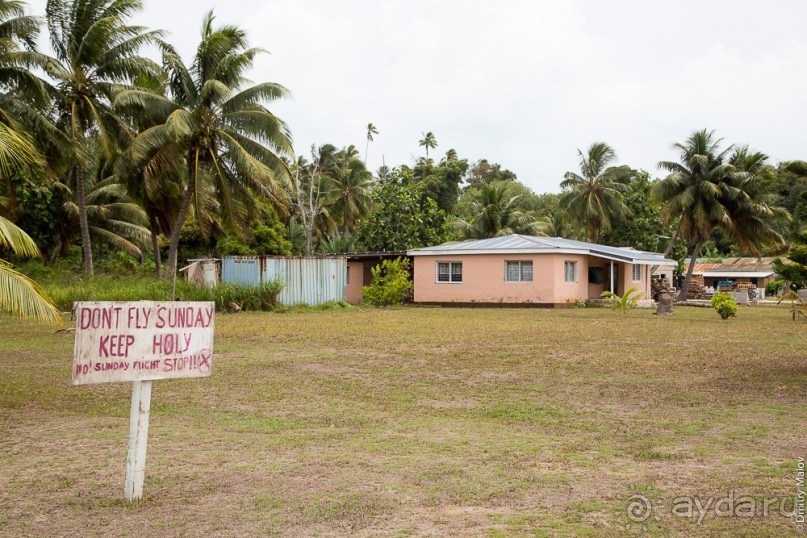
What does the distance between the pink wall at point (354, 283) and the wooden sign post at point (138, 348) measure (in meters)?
30.6

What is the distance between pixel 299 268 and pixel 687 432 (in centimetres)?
2235

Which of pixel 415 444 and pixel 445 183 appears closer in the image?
pixel 415 444

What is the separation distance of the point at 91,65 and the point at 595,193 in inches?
1169

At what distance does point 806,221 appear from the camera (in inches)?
561

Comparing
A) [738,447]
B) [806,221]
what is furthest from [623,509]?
[806,221]

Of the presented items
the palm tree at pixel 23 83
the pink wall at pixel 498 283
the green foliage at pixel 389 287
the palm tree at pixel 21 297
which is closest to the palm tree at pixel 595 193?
the pink wall at pixel 498 283

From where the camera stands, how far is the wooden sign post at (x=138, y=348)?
5012 millimetres

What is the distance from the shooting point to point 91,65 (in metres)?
26.1

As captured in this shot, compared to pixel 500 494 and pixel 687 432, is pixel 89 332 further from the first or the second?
pixel 687 432

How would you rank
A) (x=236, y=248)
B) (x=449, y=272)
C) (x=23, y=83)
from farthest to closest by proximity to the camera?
(x=236, y=248) → (x=449, y=272) → (x=23, y=83)

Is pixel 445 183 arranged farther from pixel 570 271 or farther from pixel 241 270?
pixel 241 270

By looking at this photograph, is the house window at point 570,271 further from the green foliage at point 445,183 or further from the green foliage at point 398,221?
the green foliage at point 445,183

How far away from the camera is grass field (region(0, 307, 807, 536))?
4965 mm

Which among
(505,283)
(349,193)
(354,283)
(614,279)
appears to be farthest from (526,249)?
(349,193)
